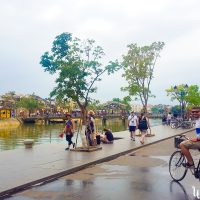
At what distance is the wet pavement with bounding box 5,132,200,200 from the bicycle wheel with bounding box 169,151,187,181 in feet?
0.53

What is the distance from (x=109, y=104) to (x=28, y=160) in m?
159

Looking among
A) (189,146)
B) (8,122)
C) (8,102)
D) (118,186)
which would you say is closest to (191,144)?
(189,146)

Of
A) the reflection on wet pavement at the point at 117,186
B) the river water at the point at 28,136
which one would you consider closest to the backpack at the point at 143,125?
the river water at the point at 28,136

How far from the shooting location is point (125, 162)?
1355 cm

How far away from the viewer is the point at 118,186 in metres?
8.94

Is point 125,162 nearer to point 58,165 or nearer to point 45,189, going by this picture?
point 58,165

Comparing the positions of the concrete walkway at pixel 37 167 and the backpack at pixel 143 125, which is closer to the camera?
the concrete walkway at pixel 37 167

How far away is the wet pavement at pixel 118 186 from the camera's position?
7910 millimetres

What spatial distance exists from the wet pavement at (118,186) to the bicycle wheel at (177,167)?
16 cm

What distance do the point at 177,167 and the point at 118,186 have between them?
1.75m

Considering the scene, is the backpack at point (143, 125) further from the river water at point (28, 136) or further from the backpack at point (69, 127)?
the backpack at point (69, 127)

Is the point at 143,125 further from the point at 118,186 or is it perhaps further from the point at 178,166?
the point at 118,186

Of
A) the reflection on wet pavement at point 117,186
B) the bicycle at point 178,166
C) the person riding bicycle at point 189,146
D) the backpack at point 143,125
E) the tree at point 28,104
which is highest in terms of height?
the tree at point 28,104

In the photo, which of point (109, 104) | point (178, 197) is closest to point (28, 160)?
point (178, 197)
